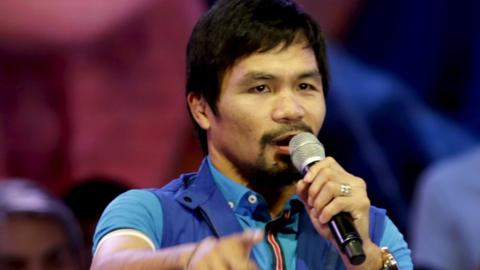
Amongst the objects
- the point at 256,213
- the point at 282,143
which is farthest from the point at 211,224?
the point at 282,143

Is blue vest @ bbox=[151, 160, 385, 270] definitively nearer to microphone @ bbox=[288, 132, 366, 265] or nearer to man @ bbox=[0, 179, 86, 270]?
microphone @ bbox=[288, 132, 366, 265]

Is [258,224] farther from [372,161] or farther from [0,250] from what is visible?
[372,161]

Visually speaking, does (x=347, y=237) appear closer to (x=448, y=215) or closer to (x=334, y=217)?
(x=334, y=217)

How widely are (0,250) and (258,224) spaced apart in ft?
4.93

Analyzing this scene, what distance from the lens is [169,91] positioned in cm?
394

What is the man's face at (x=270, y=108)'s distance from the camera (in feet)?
6.88

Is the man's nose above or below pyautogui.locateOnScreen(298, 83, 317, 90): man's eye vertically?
below

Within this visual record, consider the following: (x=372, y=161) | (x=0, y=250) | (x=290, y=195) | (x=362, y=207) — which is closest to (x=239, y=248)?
(x=362, y=207)

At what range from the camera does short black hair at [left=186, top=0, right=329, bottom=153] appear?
2156mm

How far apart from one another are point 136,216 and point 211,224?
6.3 inches

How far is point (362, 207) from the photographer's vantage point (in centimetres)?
195

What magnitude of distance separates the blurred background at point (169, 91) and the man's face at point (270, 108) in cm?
168

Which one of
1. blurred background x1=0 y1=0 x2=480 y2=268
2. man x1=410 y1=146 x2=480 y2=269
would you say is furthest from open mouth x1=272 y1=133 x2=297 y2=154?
man x1=410 y1=146 x2=480 y2=269

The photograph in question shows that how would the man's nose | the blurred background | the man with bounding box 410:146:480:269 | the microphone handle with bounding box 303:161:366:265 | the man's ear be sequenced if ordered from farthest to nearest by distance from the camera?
the man with bounding box 410:146:480:269
the blurred background
the man's ear
the man's nose
the microphone handle with bounding box 303:161:366:265
